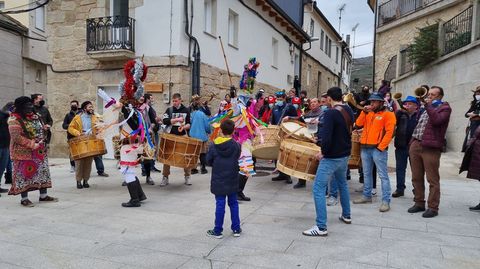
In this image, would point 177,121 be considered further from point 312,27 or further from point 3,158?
point 312,27

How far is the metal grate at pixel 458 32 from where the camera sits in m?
12.3

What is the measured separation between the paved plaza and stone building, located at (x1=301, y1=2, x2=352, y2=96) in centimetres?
1762

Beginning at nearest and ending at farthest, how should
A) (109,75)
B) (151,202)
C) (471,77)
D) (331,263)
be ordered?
(331,263)
(151,202)
(471,77)
(109,75)

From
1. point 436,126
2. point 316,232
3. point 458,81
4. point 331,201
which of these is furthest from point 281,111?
point 458,81

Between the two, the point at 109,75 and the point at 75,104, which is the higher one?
the point at 109,75

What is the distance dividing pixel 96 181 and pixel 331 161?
567 cm

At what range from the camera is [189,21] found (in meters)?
11.3

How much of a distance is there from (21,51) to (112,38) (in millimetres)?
10433

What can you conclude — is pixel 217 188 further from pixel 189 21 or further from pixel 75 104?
pixel 189 21

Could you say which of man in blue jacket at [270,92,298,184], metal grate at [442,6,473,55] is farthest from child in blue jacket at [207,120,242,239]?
metal grate at [442,6,473,55]

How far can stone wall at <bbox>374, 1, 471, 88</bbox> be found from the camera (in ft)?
66.5

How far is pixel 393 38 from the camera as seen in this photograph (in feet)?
75.7

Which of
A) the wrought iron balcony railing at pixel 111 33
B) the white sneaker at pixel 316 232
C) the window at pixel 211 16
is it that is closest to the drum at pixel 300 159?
the white sneaker at pixel 316 232

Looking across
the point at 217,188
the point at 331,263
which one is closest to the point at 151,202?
the point at 217,188
